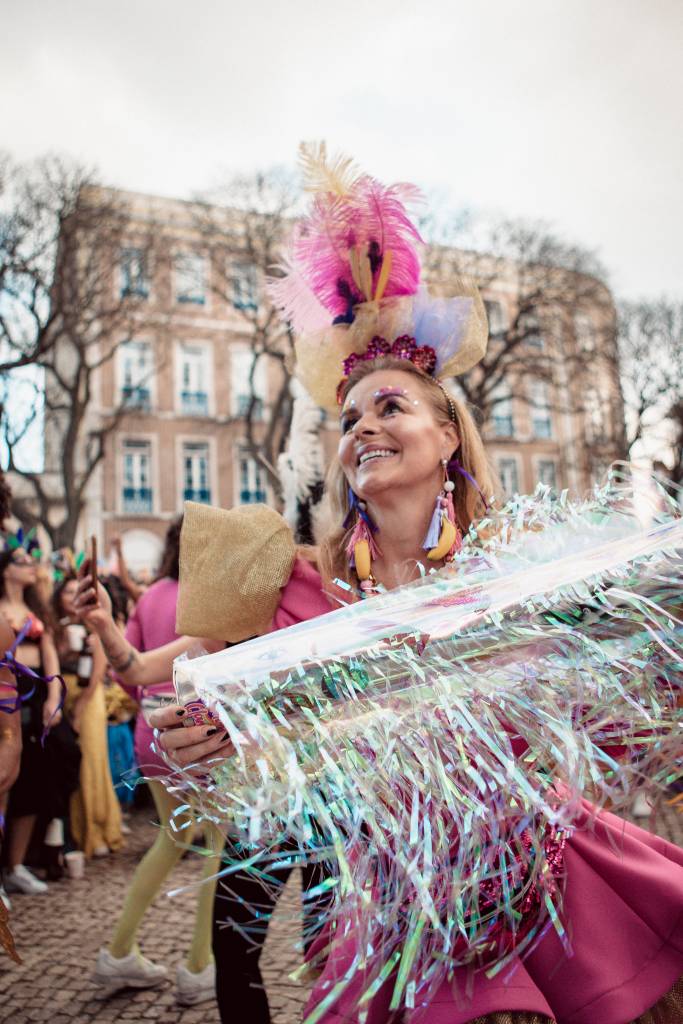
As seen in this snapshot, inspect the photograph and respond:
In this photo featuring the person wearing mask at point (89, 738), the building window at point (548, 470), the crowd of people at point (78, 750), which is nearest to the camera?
the crowd of people at point (78, 750)

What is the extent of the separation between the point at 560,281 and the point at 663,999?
744 inches

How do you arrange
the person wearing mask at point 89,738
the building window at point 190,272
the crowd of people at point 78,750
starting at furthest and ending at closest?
the building window at point 190,272, the person wearing mask at point 89,738, the crowd of people at point 78,750

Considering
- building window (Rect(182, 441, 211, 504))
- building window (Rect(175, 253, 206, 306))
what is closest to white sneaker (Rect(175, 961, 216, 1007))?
building window (Rect(175, 253, 206, 306))

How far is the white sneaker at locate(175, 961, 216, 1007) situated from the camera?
302cm

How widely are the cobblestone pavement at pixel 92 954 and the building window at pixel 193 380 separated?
21.7m

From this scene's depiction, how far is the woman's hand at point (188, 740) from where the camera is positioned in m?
1.34

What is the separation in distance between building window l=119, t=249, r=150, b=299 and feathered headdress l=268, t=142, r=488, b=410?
15103 millimetres

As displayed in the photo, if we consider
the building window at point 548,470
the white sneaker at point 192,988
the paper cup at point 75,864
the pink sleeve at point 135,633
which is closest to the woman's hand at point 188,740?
the white sneaker at point 192,988

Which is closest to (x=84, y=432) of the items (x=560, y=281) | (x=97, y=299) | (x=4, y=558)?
(x=97, y=299)

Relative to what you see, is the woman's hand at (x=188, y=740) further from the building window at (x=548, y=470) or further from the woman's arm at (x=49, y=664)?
the building window at (x=548, y=470)

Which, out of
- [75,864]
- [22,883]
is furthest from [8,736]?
[75,864]

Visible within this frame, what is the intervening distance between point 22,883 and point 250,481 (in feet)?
71.3

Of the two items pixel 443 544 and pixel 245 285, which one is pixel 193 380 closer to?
pixel 245 285

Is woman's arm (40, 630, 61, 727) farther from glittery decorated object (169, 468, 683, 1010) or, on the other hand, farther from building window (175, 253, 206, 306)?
building window (175, 253, 206, 306)
